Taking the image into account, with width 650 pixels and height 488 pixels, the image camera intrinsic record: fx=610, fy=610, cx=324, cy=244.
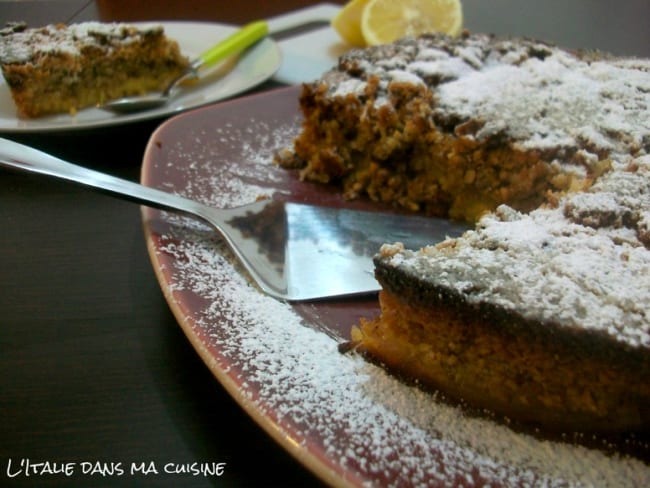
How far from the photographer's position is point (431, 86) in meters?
1.58

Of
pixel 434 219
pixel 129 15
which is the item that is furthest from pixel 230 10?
pixel 434 219

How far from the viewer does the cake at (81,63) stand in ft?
5.27

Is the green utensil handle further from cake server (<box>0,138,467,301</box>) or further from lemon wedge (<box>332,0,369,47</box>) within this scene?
cake server (<box>0,138,467,301</box>)

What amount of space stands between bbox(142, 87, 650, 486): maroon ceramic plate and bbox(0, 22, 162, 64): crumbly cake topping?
0.61 m

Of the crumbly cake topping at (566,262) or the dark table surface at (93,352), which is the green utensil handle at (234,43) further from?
the crumbly cake topping at (566,262)

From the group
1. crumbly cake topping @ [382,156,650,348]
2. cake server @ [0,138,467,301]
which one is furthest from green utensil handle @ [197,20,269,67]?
crumbly cake topping @ [382,156,650,348]

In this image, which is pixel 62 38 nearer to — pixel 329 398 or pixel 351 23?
pixel 351 23

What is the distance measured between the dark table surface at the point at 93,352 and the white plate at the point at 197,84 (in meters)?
0.06

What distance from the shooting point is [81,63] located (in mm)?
1858

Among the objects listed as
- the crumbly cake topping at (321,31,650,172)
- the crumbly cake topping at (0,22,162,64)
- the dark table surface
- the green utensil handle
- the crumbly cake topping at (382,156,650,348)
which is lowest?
the dark table surface

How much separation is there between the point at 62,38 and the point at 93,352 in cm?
100

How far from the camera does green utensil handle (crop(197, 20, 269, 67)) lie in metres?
2.18

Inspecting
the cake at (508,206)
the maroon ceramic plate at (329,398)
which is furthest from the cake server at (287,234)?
the cake at (508,206)

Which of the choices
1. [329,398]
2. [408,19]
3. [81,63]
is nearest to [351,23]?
[408,19]
